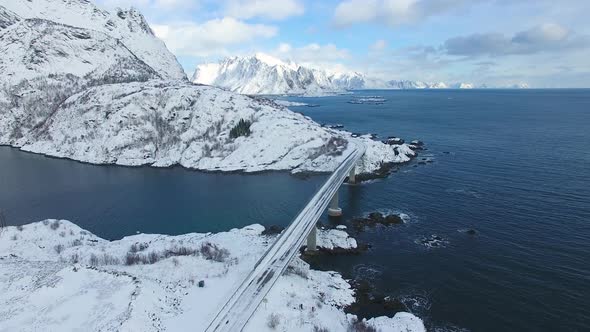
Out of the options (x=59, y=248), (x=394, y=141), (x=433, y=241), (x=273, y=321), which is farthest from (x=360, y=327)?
(x=394, y=141)

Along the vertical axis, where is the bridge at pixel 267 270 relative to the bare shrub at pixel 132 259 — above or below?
above

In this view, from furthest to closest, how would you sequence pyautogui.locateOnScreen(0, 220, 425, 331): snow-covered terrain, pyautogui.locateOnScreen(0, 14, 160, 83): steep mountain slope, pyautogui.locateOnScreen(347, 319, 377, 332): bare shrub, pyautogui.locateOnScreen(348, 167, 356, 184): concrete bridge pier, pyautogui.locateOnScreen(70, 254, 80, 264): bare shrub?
pyautogui.locateOnScreen(0, 14, 160, 83): steep mountain slope
pyautogui.locateOnScreen(348, 167, 356, 184): concrete bridge pier
pyautogui.locateOnScreen(70, 254, 80, 264): bare shrub
pyautogui.locateOnScreen(347, 319, 377, 332): bare shrub
pyautogui.locateOnScreen(0, 220, 425, 331): snow-covered terrain

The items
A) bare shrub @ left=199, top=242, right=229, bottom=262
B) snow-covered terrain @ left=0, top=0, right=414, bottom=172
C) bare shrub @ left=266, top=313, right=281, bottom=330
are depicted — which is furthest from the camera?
snow-covered terrain @ left=0, top=0, right=414, bottom=172

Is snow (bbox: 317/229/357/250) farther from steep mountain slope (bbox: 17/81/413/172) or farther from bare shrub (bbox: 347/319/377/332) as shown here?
steep mountain slope (bbox: 17/81/413/172)

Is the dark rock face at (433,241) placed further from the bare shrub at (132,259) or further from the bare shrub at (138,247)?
the bare shrub at (138,247)

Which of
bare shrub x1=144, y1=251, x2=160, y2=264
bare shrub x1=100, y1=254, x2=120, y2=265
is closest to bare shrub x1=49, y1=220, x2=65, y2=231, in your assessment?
bare shrub x1=100, y1=254, x2=120, y2=265

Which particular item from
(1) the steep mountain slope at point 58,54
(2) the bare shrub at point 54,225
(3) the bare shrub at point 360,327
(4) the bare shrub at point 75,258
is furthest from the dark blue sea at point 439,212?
(1) the steep mountain slope at point 58,54

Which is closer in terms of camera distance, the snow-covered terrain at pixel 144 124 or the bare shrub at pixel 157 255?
the bare shrub at pixel 157 255

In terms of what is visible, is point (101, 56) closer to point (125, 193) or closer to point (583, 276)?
point (125, 193)
